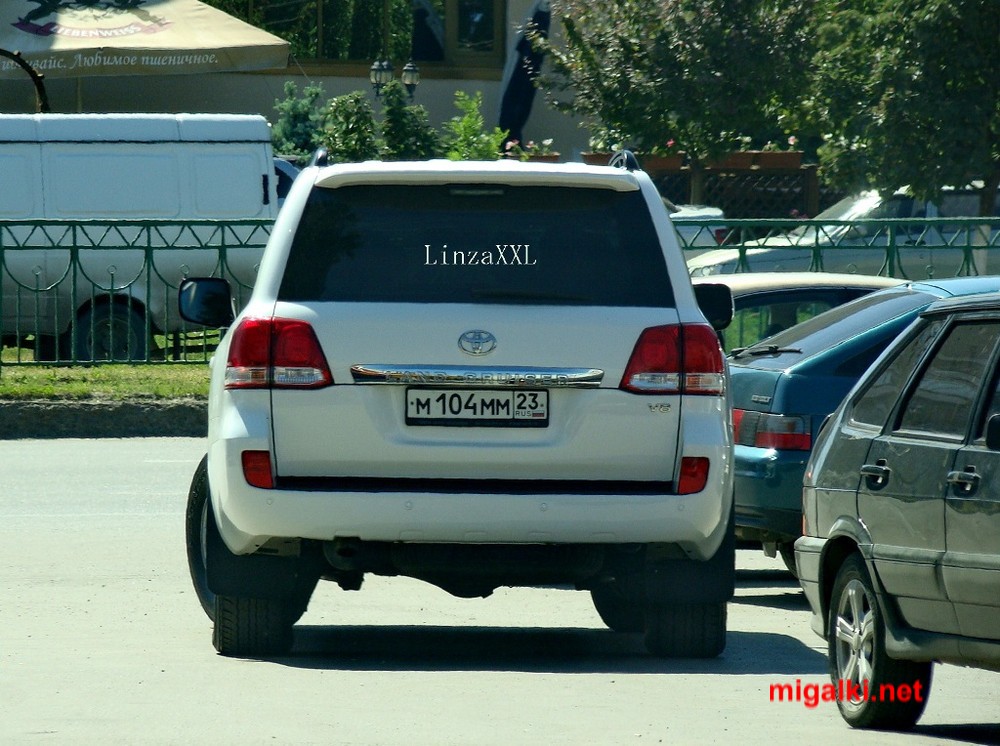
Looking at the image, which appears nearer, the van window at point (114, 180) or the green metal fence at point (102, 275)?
the green metal fence at point (102, 275)

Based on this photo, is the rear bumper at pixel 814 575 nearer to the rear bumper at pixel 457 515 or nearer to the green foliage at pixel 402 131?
the rear bumper at pixel 457 515

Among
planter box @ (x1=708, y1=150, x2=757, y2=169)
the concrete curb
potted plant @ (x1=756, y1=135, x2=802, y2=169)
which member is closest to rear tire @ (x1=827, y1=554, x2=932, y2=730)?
the concrete curb

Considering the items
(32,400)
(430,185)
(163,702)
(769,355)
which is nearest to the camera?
(163,702)

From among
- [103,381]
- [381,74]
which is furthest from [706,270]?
[381,74]

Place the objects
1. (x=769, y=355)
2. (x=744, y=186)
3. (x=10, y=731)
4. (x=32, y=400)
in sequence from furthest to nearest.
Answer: (x=744, y=186) < (x=32, y=400) < (x=769, y=355) < (x=10, y=731)

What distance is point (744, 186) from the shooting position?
33.2 meters

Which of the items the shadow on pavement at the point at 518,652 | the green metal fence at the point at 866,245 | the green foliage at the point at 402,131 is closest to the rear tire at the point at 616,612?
the shadow on pavement at the point at 518,652

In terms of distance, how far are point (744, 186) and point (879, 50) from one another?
24.3 ft

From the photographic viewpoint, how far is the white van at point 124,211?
1769 cm

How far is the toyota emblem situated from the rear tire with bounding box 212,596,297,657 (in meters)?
1.22

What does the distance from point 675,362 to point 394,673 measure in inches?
56.2

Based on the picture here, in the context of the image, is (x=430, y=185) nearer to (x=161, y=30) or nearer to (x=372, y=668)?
(x=372, y=668)

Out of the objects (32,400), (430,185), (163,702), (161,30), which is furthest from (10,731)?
(161,30)

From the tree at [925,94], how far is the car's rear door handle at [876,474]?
65.7ft
